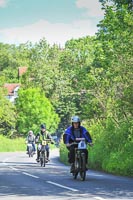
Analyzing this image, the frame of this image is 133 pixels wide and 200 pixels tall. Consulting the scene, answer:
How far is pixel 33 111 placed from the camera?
296ft

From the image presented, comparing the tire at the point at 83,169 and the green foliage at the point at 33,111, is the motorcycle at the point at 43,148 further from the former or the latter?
the green foliage at the point at 33,111

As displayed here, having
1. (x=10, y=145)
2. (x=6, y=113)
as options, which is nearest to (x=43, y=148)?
(x=10, y=145)

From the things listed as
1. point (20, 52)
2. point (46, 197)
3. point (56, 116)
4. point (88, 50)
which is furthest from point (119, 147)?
point (20, 52)

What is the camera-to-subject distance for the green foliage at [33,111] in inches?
3533

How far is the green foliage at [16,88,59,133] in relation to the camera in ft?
294

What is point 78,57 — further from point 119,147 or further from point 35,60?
point 119,147

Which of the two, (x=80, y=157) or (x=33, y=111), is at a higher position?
(x=33, y=111)

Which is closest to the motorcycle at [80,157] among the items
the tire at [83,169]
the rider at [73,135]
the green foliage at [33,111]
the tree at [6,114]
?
the tire at [83,169]

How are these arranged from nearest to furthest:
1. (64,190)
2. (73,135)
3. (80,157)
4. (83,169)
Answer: (64,190), (83,169), (80,157), (73,135)

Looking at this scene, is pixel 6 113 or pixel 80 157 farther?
pixel 6 113

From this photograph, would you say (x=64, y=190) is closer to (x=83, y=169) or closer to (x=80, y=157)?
(x=83, y=169)

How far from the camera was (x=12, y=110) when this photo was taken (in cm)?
8819

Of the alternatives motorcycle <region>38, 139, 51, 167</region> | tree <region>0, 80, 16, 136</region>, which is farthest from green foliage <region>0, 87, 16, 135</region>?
motorcycle <region>38, 139, 51, 167</region>

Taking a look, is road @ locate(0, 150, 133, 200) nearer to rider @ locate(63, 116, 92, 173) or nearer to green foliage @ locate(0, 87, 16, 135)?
rider @ locate(63, 116, 92, 173)
